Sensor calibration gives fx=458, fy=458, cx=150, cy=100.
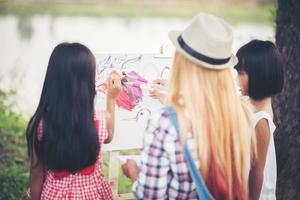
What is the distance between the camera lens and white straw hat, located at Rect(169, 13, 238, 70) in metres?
1.74

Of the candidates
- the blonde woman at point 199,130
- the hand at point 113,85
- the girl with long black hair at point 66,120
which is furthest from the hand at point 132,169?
the hand at point 113,85

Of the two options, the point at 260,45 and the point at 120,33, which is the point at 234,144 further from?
the point at 120,33

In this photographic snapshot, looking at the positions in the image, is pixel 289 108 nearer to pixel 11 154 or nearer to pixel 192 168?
pixel 192 168

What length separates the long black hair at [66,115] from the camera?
6.72 feet

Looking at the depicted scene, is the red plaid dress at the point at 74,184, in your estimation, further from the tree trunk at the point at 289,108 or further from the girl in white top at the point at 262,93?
the tree trunk at the point at 289,108

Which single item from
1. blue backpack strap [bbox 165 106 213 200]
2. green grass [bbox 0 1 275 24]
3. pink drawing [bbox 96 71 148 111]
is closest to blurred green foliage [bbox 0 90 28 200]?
pink drawing [bbox 96 71 148 111]

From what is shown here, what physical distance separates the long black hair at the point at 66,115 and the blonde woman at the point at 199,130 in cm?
39

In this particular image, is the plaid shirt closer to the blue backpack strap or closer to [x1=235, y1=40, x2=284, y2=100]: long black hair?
the blue backpack strap

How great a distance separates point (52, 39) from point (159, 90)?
4637mm

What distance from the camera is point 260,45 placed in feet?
8.00

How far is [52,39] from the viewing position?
700cm

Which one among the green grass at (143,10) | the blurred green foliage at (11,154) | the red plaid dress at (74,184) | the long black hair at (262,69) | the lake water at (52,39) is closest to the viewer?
the red plaid dress at (74,184)

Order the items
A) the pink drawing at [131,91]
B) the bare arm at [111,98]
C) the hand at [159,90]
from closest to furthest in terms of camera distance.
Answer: the bare arm at [111,98], the hand at [159,90], the pink drawing at [131,91]

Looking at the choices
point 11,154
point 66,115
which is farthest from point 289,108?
point 11,154
